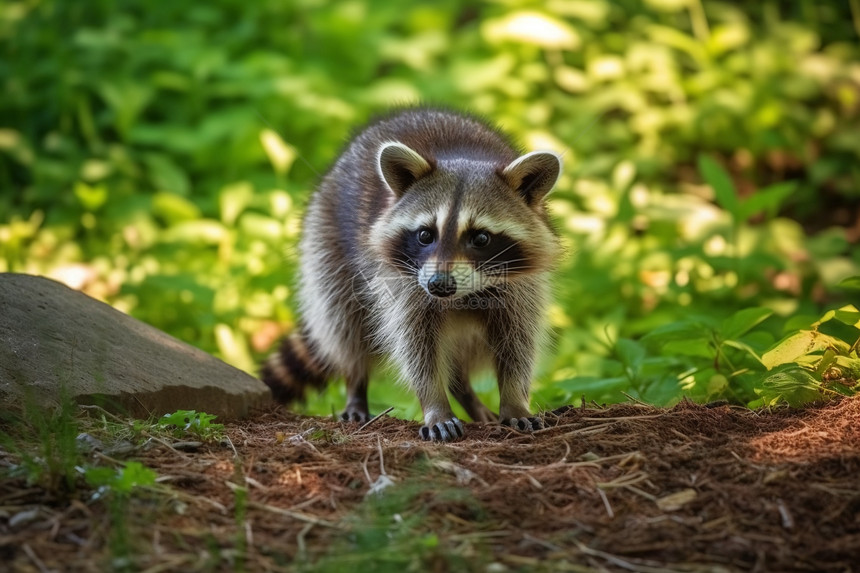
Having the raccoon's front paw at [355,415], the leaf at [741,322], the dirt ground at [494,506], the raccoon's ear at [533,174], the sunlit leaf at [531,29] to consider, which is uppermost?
the sunlit leaf at [531,29]

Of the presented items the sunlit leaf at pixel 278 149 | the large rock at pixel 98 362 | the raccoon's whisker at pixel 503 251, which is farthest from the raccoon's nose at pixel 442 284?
the sunlit leaf at pixel 278 149

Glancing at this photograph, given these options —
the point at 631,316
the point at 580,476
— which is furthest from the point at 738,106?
the point at 580,476

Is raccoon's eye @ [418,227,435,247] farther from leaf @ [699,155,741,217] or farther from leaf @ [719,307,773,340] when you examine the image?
leaf @ [699,155,741,217]

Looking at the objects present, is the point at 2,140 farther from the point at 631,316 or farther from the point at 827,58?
the point at 827,58

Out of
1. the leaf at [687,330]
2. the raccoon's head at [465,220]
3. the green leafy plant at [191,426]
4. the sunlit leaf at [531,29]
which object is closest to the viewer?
the green leafy plant at [191,426]

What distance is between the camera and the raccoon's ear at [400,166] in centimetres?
376

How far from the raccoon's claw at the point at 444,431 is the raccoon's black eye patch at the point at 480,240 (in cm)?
71

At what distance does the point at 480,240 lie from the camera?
12.0 feet

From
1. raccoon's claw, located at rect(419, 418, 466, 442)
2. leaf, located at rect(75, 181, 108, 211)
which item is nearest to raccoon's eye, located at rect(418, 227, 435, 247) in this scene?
raccoon's claw, located at rect(419, 418, 466, 442)

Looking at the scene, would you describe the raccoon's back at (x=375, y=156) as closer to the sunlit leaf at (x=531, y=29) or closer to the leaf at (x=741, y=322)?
the leaf at (x=741, y=322)

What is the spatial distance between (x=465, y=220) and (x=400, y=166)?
431 millimetres

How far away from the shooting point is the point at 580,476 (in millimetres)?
2756

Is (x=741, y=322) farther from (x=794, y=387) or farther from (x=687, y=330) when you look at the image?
(x=794, y=387)

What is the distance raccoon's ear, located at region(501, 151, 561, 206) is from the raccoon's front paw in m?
1.24
